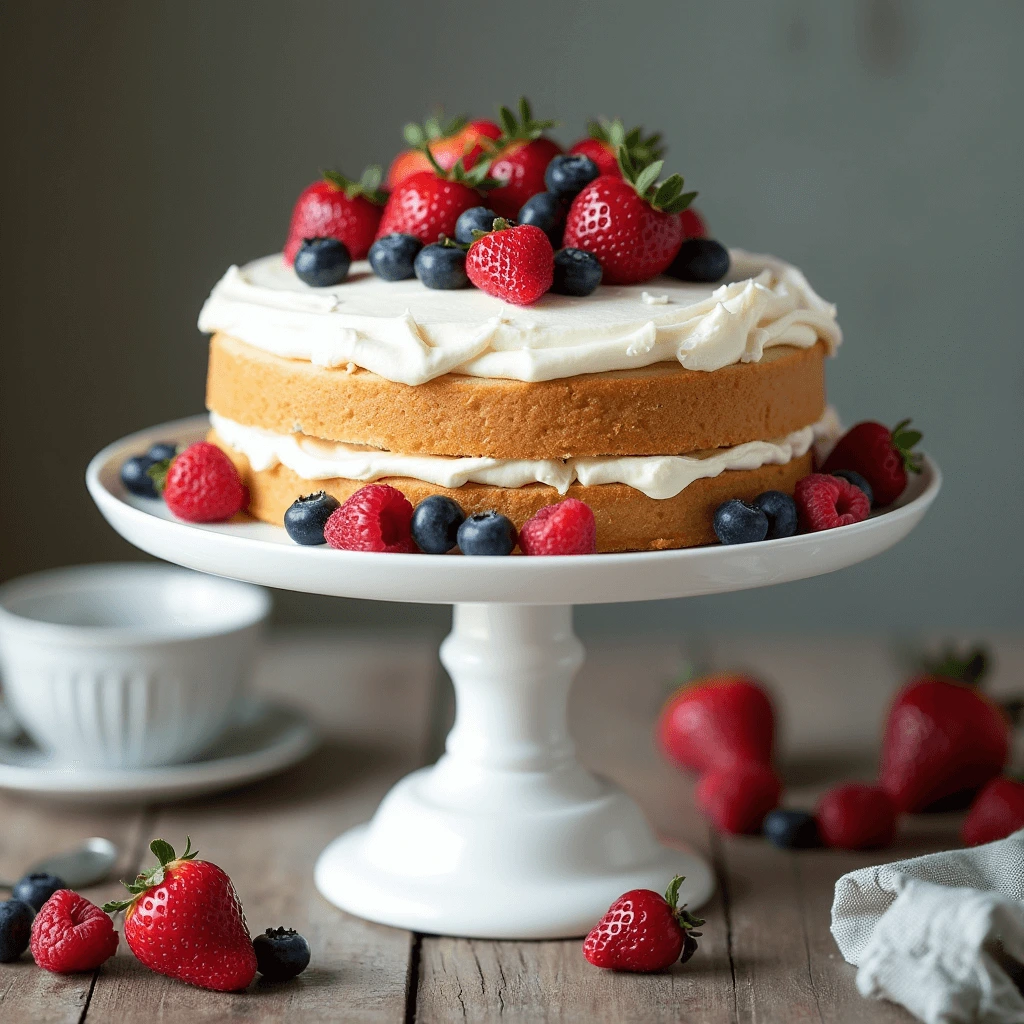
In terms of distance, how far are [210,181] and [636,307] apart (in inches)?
70.2

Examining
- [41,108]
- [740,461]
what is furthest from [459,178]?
[41,108]

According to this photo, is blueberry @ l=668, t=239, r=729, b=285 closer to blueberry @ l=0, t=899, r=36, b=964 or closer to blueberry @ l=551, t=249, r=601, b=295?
blueberry @ l=551, t=249, r=601, b=295

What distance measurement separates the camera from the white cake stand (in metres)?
1.75

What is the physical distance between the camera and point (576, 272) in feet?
5.75

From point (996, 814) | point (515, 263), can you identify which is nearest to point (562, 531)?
point (515, 263)

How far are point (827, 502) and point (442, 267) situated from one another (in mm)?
501

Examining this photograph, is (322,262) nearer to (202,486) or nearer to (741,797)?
(202,486)

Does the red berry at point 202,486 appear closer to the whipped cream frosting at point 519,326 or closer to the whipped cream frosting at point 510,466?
the whipped cream frosting at point 510,466

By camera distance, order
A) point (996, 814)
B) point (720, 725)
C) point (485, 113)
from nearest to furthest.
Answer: point (996, 814), point (720, 725), point (485, 113)

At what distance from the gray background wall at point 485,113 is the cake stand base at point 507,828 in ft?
5.22

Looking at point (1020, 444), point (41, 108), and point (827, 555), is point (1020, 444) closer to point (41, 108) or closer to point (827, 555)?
point (827, 555)

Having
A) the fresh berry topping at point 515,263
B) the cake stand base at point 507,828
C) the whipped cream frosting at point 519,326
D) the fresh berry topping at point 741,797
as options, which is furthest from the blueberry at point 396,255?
the fresh berry topping at point 741,797

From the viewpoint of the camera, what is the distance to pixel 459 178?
188cm

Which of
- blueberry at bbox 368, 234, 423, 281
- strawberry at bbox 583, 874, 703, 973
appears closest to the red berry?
blueberry at bbox 368, 234, 423, 281
